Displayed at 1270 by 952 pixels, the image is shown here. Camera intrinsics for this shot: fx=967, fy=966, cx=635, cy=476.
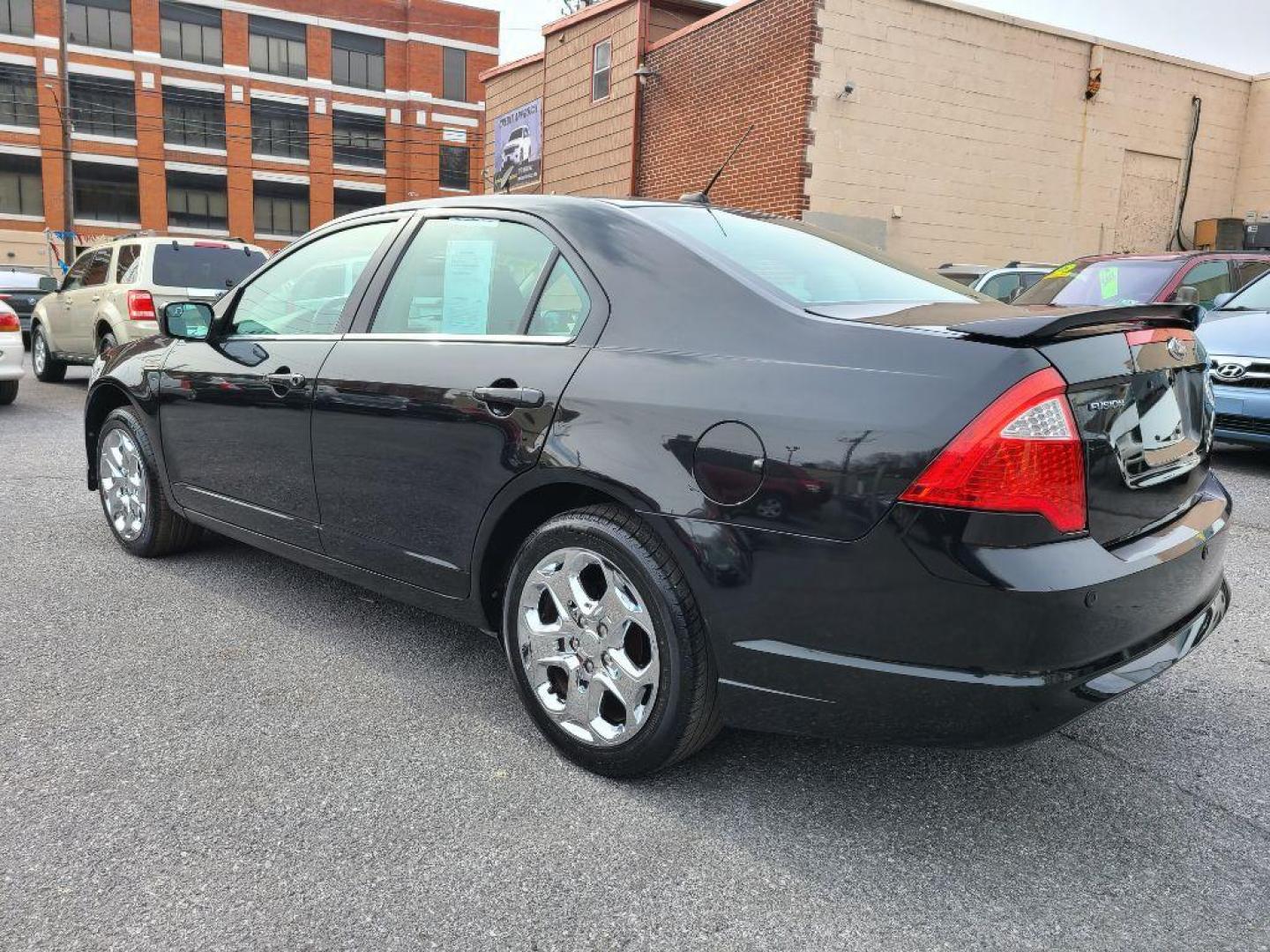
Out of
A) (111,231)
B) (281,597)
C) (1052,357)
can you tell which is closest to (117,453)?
(281,597)

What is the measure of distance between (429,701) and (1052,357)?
2060mm

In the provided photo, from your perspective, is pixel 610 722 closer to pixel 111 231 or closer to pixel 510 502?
pixel 510 502

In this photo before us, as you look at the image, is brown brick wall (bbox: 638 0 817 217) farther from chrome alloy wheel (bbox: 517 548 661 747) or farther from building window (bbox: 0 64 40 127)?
building window (bbox: 0 64 40 127)

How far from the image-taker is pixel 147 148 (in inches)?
1734

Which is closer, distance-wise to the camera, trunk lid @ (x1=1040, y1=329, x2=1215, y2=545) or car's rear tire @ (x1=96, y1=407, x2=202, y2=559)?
trunk lid @ (x1=1040, y1=329, x2=1215, y2=545)

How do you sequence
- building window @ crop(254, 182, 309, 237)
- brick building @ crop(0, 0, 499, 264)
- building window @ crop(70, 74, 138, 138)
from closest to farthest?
1. brick building @ crop(0, 0, 499, 264)
2. building window @ crop(70, 74, 138, 138)
3. building window @ crop(254, 182, 309, 237)

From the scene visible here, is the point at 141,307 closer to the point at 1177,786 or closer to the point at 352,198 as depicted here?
the point at 1177,786

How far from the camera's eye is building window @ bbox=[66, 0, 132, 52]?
42.6 m

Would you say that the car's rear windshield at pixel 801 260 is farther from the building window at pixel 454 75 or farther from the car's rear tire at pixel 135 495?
the building window at pixel 454 75

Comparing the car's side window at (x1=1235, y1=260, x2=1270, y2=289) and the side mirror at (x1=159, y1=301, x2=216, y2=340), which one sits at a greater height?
the car's side window at (x1=1235, y1=260, x2=1270, y2=289)

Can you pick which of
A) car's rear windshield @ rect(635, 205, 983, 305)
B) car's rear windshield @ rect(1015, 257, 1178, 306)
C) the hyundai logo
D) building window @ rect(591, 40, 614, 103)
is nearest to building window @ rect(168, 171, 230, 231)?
building window @ rect(591, 40, 614, 103)

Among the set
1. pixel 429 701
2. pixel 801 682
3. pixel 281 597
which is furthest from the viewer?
pixel 281 597

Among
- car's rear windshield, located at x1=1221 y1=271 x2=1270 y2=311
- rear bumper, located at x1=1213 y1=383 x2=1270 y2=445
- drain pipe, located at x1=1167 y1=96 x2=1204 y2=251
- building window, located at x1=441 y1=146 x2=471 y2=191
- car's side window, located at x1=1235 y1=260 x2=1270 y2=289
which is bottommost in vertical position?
rear bumper, located at x1=1213 y1=383 x2=1270 y2=445

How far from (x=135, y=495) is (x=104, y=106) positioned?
47563 millimetres
